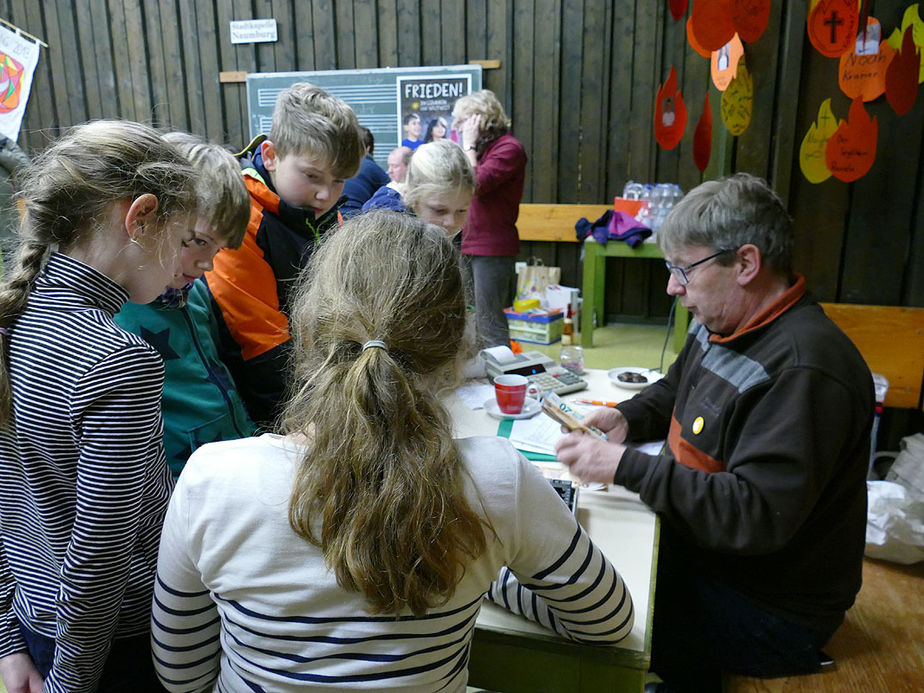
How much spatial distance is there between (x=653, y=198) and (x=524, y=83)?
1403 mm

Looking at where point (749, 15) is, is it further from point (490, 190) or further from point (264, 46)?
point (264, 46)

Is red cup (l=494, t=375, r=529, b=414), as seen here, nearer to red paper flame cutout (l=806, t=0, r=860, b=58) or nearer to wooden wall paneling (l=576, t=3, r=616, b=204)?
red paper flame cutout (l=806, t=0, r=860, b=58)

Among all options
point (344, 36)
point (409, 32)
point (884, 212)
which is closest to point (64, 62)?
point (344, 36)

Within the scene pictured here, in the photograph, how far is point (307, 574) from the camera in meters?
0.79

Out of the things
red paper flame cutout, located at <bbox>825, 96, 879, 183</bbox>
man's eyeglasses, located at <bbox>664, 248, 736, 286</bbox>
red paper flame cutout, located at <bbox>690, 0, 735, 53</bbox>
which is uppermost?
red paper flame cutout, located at <bbox>690, 0, 735, 53</bbox>

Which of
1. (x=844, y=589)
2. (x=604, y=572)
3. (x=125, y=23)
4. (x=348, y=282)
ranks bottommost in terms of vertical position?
(x=844, y=589)

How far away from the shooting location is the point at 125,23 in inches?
221

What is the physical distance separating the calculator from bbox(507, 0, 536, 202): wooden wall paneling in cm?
309

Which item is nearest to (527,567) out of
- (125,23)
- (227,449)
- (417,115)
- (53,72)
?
(227,449)

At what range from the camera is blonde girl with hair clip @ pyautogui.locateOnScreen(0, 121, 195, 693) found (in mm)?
927

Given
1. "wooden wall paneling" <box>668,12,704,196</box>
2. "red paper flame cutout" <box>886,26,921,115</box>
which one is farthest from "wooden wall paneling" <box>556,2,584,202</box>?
"red paper flame cutout" <box>886,26,921,115</box>

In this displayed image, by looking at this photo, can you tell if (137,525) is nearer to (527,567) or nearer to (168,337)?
(168,337)

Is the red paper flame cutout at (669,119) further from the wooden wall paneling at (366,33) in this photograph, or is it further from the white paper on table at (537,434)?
the wooden wall paneling at (366,33)

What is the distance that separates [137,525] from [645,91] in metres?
4.46
